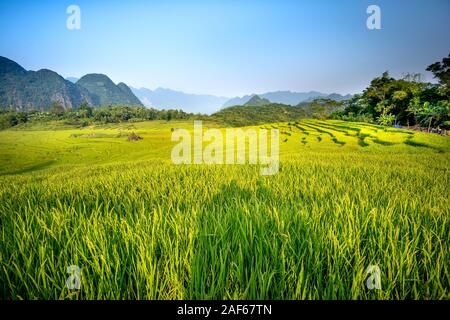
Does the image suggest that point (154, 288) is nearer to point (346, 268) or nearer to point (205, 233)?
point (205, 233)

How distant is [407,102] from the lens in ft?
127

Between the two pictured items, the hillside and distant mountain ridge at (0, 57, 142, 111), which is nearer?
the hillside

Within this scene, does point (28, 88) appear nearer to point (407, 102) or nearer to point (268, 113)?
point (268, 113)

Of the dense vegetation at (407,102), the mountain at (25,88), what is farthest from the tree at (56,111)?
the dense vegetation at (407,102)

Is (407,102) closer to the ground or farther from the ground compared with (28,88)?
closer to the ground

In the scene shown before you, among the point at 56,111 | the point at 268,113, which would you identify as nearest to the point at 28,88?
the point at 56,111

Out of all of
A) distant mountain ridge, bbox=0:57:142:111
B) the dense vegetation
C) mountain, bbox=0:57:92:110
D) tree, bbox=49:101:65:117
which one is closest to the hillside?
the dense vegetation

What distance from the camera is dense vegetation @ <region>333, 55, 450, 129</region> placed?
2572cm

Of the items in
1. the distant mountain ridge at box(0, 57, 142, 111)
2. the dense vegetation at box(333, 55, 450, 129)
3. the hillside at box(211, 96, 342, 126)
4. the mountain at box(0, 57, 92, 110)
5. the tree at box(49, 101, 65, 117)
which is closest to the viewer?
the dense vegetation at box(333, 55, 450, 129)

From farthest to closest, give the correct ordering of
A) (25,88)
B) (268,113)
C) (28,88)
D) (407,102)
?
(268,113) → (28,88) → (25,88) → (407,102)

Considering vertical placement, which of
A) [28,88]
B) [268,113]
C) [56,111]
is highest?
[28,88]

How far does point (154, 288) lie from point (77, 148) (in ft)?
71.6

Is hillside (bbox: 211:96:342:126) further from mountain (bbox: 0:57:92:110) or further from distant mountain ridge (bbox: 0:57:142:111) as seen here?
mountain (bbox: 0:57:92:110)
